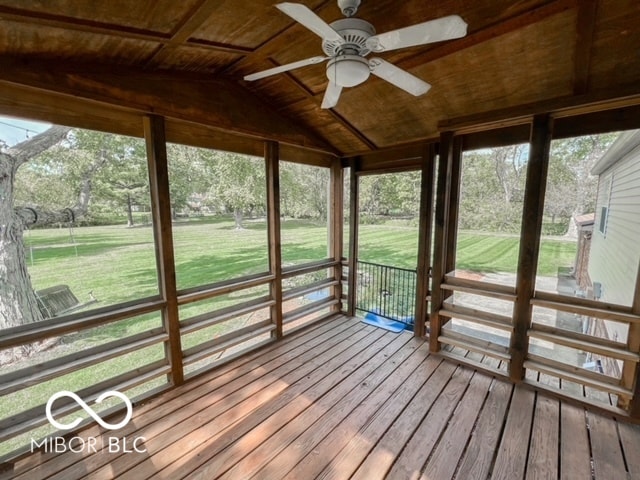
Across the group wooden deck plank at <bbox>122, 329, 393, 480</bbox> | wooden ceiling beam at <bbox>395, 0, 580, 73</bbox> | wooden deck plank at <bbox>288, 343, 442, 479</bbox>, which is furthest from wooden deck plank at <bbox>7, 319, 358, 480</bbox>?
wooden ceiling beam at <bbox>395, 0, 580, 73</bbox>

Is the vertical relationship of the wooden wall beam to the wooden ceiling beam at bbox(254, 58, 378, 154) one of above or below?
below

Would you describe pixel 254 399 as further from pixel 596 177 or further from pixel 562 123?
pixel 596 177

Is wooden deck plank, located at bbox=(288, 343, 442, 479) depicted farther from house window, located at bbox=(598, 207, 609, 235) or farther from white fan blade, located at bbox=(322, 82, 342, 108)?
house window, located at bbox=(598, 207, 609, 235)

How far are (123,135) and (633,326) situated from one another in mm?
4324

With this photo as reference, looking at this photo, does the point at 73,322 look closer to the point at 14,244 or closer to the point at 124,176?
the point at 14,244

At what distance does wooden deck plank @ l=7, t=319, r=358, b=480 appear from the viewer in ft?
5.71

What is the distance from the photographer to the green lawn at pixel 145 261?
2002 mm

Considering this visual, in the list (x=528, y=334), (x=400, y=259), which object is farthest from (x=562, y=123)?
(x=400, y=259)

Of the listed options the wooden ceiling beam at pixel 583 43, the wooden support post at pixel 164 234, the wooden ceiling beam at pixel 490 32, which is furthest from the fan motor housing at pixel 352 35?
the wooden support post at pixel 164 234

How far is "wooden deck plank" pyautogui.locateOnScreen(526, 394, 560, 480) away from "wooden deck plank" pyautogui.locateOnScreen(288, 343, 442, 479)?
84 cm

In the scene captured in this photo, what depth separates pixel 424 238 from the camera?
131 inches

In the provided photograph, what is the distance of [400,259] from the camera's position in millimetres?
4117

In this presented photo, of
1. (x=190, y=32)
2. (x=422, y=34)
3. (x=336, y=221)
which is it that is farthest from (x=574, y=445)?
(x=190, y=32)

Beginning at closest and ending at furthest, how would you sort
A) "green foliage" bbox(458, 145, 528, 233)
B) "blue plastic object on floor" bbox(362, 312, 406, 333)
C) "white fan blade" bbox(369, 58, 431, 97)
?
"white fan blade" bbox(369, 58, 431, 97) → "green foliage" bbox(458, 145, 528, 233) → "blue plastic object on floor" bbox(362, 312, 406, 333)
